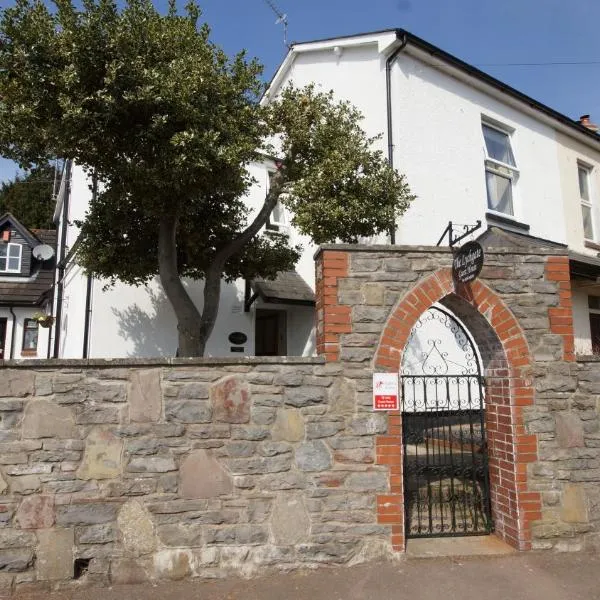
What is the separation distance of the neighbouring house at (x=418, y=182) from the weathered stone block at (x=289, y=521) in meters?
5.23

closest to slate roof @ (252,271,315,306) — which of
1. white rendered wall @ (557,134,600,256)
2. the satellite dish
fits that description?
white rendered wall @ (557,134,600,256)

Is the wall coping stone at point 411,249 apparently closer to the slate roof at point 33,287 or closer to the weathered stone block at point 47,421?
the weathered stone block at point 47,421

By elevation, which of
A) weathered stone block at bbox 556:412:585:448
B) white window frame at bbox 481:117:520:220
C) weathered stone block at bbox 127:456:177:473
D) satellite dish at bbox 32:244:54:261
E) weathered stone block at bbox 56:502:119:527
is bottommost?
weathered stone block at bbox 56:502:119:527

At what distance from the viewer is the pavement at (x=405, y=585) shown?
378 cm

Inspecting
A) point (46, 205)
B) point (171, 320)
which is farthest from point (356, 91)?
point (46, 205)

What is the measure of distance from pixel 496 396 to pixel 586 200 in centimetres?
954

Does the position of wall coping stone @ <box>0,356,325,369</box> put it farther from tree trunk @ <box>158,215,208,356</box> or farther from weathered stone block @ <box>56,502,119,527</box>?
tree trunk @ <box>158,215,208,356</box>

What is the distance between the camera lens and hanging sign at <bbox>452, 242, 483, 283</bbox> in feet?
14.4

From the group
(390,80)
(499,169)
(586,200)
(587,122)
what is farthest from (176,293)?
(587,122)

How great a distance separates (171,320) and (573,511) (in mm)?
7078

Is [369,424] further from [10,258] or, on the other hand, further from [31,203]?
[31,203]

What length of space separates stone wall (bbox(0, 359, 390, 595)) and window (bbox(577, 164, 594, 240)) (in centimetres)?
1012

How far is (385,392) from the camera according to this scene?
444 cm

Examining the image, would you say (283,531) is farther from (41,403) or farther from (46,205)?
(46,205)
